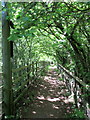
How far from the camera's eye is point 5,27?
2.64 m

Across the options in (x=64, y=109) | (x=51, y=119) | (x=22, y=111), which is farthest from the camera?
(x=64, y=109)

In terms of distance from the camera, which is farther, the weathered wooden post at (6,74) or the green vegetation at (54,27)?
the weathered wooden post at (6,74)

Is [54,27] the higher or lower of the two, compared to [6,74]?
higher

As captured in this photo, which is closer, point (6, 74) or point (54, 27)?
point (6, 74)

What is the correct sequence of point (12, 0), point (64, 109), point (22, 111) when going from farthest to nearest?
point (64, 109), point (22, 111), point (12, 0)

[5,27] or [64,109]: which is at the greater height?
[5,27]

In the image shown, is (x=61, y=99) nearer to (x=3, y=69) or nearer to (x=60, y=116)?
(x=60, y=116)

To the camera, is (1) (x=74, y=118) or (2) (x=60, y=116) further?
(2) (x=60, y=116)

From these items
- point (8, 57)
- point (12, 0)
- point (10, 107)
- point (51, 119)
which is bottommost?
point (51, 119)

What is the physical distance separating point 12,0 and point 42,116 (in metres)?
2.67

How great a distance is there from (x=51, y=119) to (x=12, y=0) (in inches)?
105

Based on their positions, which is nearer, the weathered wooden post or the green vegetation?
the green vegetation

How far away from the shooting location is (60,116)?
2.98m

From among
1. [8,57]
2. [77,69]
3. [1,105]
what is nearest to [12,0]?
[8,57]
